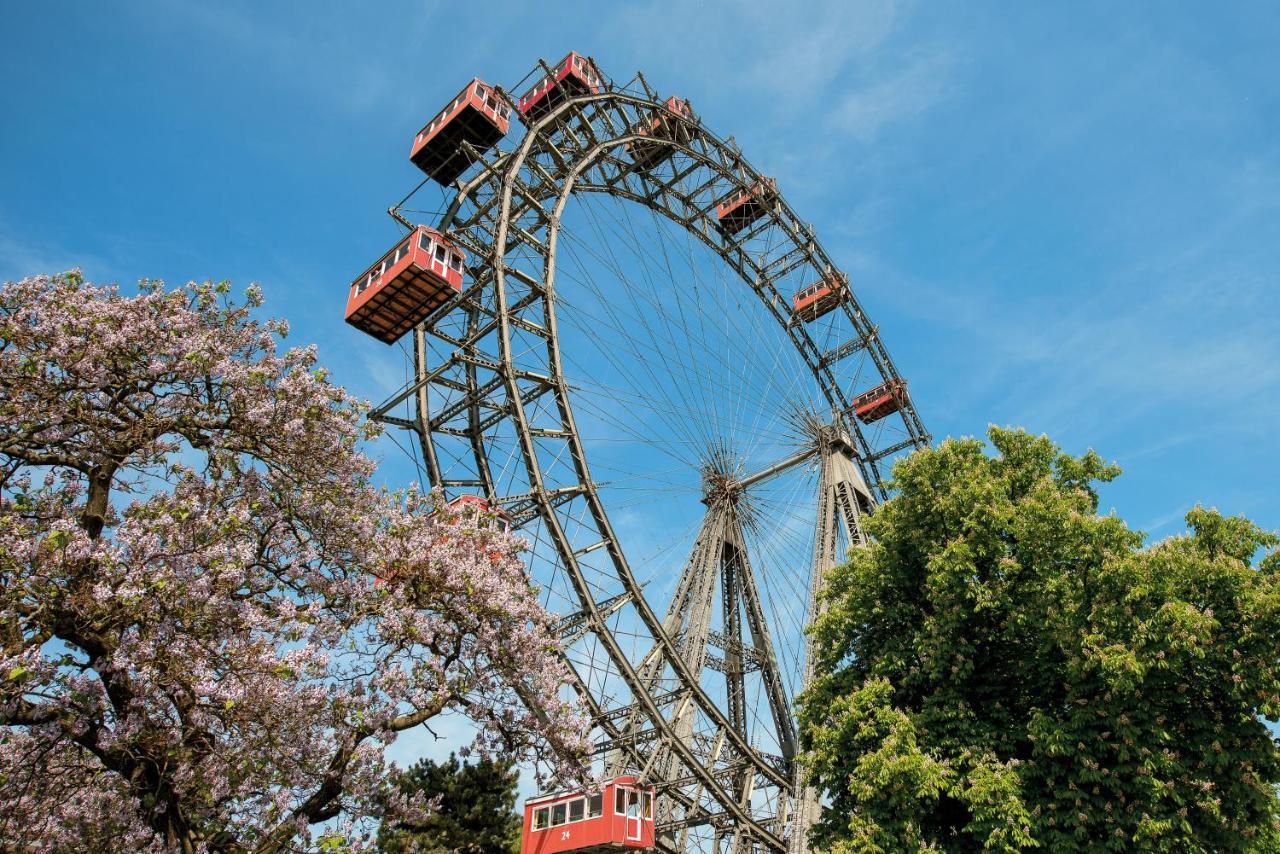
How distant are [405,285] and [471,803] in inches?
473

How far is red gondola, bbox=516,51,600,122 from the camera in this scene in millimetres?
26766

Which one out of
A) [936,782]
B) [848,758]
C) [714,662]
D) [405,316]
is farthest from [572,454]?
[936,782]

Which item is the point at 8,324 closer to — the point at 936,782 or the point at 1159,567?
the point at 936,782

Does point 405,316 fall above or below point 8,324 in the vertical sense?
above

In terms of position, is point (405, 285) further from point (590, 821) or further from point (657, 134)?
point (657, 134)

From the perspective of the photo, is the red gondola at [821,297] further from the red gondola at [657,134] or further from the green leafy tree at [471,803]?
the green leafy tree at [471,803]

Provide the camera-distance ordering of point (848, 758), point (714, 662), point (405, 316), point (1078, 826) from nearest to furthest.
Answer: point (1078, 826) → point (848, 758) → point (405, 316) → point (714, 662)

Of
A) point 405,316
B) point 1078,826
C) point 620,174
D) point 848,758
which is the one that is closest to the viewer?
point 1078,826

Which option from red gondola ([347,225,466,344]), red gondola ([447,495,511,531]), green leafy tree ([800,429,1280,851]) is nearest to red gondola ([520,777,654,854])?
green leafy tree ([800,429,1280,851])

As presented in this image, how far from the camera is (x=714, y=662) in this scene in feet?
85.9

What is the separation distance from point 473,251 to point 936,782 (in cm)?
1699

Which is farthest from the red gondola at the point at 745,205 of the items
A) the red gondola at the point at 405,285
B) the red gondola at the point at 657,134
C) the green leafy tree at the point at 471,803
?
the green leafy tree at the point at 471,803

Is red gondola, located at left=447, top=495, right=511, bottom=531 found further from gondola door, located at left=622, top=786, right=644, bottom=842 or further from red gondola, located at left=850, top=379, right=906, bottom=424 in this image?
red gondola, located at left=850, top=379, right=906, bottom=424

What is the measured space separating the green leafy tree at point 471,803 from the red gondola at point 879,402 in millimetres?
20999
